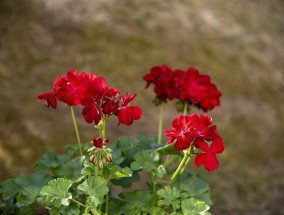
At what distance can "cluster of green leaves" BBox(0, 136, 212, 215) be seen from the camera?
1.16m

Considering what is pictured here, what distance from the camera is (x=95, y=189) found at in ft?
3.76

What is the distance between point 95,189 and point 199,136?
243 mm

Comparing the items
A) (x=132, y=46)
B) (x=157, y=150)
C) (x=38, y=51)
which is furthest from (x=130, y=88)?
(x=157, y=150)

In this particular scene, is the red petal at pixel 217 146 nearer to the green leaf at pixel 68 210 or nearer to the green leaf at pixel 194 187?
the green leaf at pixel 194 187

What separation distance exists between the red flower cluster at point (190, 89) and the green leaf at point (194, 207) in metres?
0.32

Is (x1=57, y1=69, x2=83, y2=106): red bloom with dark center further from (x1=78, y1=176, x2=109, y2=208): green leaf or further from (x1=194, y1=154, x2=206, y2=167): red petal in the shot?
(x1=194, y1=154, x2=206, y2=167): red petal

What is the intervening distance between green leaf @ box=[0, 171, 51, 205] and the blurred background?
4.31 feet

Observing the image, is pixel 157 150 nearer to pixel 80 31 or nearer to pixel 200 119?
pixel 200 119

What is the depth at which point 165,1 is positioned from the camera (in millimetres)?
3725

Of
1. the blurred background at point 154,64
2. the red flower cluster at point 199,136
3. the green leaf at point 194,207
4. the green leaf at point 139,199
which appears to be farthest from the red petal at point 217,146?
the blurred background at point 154,64

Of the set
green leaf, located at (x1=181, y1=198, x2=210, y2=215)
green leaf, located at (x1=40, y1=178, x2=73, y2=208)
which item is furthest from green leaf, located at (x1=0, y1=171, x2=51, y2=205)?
green leaf, located at (x1=181, y1=198, x2=210, y2=215)

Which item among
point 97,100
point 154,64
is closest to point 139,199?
point 97,100

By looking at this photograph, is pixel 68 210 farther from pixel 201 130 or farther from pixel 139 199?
pixel 201 130

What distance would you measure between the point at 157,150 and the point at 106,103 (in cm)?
25
